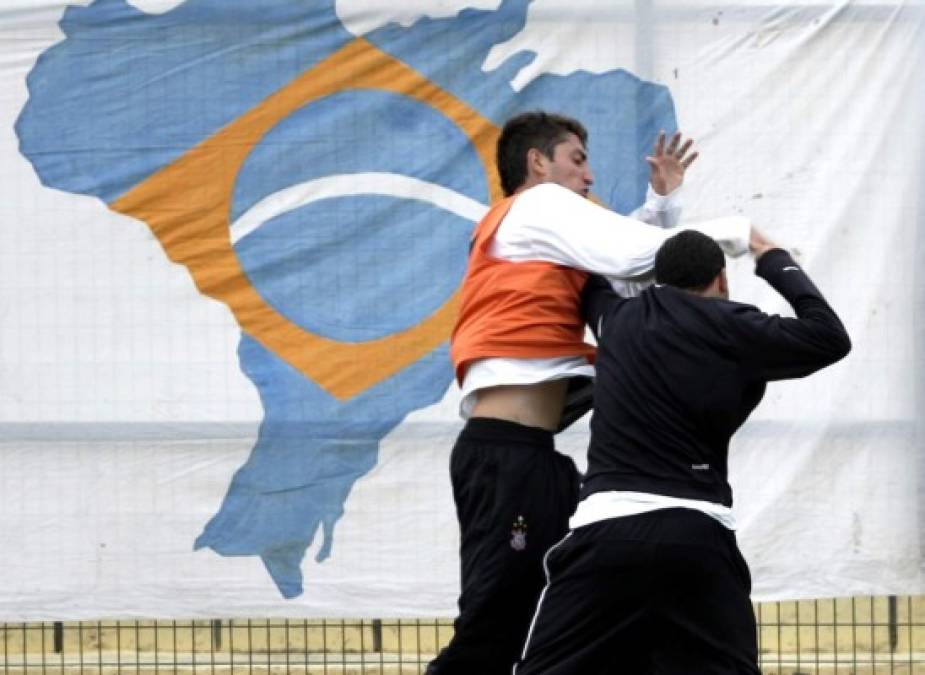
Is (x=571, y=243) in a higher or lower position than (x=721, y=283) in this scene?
higher

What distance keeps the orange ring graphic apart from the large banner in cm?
1

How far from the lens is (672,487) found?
484 centimetres

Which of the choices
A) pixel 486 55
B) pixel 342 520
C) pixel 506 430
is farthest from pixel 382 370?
pixel 506 430

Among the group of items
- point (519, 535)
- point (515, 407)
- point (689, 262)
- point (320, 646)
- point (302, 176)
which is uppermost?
point (302, 176)

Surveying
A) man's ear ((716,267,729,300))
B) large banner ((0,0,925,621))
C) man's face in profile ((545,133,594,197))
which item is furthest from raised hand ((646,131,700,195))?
large banner ((0,0,925,621))

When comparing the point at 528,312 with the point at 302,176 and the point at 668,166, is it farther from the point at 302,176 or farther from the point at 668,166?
the point at 302,176

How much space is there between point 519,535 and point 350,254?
2.14 meters

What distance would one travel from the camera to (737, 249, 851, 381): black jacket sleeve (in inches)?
189

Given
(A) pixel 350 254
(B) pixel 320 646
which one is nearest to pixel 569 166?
(A) pixel 350 254

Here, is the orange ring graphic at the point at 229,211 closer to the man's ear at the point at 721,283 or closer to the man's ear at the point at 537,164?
the man's ear at the point at 537,164

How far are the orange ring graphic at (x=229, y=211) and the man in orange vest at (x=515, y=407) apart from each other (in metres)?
1.65

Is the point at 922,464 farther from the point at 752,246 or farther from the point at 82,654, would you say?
the point at 82,654

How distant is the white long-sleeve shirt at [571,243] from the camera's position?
16.6 feet

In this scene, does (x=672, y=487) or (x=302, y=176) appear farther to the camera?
(x=302, y=176)
